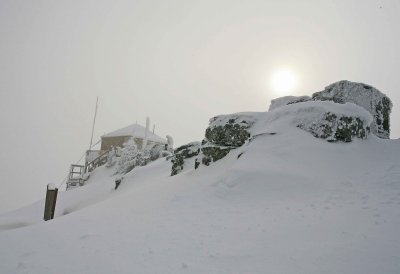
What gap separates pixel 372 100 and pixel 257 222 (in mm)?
9247

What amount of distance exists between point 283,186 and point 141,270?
155 inches

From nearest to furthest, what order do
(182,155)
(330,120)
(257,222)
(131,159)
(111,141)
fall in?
(257,222) → (330,120) → (182,155) → (131,159) → (111,141)

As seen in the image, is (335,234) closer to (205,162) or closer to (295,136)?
(295,136)

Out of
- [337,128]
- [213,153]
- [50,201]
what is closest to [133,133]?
[50,201]

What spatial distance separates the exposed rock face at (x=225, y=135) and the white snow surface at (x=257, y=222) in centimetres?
51

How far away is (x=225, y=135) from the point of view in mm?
9688

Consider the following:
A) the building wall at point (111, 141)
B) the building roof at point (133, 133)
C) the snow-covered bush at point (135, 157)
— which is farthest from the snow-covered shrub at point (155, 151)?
the building wall at point (111, 141)

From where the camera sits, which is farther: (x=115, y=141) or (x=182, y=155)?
(x=115, y=141)

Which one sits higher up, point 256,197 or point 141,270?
point 256,197

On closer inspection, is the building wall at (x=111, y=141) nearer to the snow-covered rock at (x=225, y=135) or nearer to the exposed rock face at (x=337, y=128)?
the snow-covered rock at (x=225, y=135)

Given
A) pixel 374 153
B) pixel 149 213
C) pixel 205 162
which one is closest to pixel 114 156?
pixel 205 162

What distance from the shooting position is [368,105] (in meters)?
10.8

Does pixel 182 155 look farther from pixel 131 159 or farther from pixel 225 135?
pixel 131 159

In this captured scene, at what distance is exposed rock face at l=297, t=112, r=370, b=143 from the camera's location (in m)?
7.93
